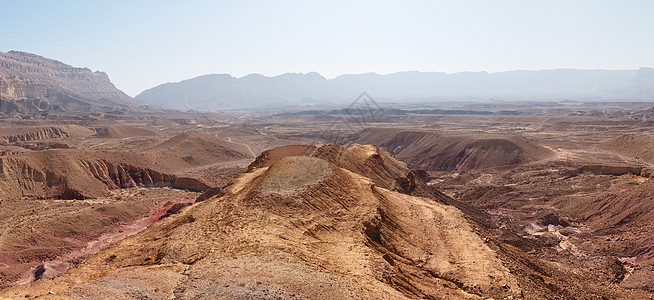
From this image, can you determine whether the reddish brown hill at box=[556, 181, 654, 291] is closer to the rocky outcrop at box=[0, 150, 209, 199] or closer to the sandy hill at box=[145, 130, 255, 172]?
the rocky outcrop at box=[0, 150, 209, 199]

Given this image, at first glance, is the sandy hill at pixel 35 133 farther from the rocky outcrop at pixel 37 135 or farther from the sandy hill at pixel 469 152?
the sandy hill at pixel 469 152

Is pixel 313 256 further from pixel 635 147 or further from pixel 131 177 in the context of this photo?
pixel 635 147

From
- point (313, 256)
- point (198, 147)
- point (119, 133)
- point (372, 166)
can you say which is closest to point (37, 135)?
point (119, 133)

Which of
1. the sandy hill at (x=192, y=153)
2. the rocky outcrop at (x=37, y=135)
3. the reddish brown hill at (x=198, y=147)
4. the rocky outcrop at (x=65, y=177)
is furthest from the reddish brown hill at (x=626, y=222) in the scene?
the rocky outcrop at (x=37, y=135)

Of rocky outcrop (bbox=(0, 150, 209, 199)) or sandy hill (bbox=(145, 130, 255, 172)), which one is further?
sandy hill (bbox=(145, 130, 255, 172))

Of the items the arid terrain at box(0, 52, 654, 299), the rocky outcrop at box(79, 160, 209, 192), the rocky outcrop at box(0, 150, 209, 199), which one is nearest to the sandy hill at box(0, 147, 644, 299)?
the arid terrain at box(0, 52, 654, 299)
